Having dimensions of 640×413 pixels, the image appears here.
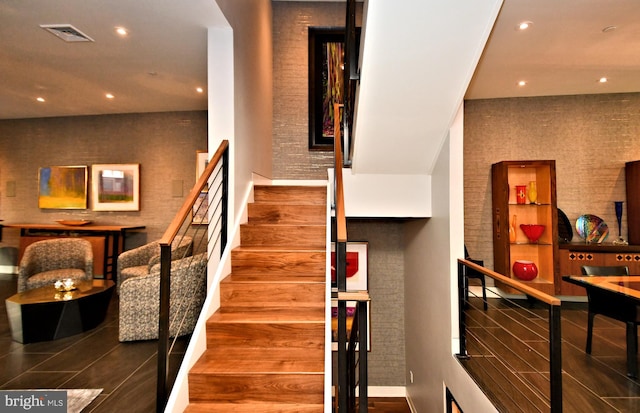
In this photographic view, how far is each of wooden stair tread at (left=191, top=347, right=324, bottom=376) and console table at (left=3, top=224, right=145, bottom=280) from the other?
4159mm

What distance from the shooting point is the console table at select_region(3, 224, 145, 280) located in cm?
531

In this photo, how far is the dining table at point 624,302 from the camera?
2324 mm

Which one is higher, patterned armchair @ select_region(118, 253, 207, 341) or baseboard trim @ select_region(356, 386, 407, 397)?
patterned armchair @ select_region(118, 253, 207, 341)

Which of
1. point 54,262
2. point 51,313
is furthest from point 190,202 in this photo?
point 54,262

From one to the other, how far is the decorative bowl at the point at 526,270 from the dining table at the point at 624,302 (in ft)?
4.52

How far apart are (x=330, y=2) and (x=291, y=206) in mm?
3393

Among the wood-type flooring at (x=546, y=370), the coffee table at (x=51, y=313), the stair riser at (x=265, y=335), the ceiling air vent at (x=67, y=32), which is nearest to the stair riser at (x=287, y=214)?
the stair riser at (x=265, y=335)

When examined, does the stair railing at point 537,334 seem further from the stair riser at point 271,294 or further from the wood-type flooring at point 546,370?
the stair riser at point 271,294

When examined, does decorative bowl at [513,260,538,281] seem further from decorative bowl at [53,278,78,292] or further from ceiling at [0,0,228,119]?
decorative bowl at [53,278,78,292]

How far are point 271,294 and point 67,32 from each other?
310cm

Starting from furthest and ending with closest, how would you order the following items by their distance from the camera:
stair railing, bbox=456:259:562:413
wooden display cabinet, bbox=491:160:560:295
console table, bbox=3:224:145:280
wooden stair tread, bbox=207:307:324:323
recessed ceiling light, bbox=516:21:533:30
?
console table, bbox=3:224:145:280, wooden display cabinet, bbox=491:160:560:295, recessed ceiling light, bbox=516:21:533:30, wooden stair tread, bbox=207:307:324:323, stair railing, bbox=456:259:562:413

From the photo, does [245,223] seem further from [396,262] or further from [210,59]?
[396,262]

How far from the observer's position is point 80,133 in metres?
5.87

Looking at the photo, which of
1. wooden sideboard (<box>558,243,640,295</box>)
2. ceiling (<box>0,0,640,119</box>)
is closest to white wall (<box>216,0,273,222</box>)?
ceiling (<box>0,0,640,119</box>)
